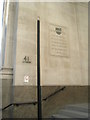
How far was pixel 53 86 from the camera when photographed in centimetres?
→ 454

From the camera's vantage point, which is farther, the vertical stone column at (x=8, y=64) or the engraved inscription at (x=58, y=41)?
the engraved inscription at (x=58, y=41)

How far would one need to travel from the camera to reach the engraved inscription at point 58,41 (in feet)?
15.8

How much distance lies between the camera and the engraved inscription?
4824 mm

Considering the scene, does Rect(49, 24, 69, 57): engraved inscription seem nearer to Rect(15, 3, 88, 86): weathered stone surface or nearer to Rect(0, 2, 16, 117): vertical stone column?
Rect(15, 3, 88, 86): weathered stone surface

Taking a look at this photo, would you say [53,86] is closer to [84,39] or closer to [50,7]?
[84,39]

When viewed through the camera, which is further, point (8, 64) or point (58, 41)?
point (58, 41)

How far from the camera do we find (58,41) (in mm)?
4934

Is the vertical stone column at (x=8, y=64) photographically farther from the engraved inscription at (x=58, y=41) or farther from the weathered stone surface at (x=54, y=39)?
the engraved inscription at (x=58, y=41)

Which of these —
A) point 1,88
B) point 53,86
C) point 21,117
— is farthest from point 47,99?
point 1,88

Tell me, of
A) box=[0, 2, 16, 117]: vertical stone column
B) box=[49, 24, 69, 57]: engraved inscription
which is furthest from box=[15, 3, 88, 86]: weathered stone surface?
box=[0, 2, 16, 117]: vertical stone column

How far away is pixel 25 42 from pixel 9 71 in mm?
972

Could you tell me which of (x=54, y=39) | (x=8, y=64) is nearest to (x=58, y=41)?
Result: (x=54, y=39)

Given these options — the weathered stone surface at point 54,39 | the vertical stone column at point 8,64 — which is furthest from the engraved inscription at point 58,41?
the vertical stone column at point 8,64

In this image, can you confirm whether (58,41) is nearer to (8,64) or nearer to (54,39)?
(54,39)
